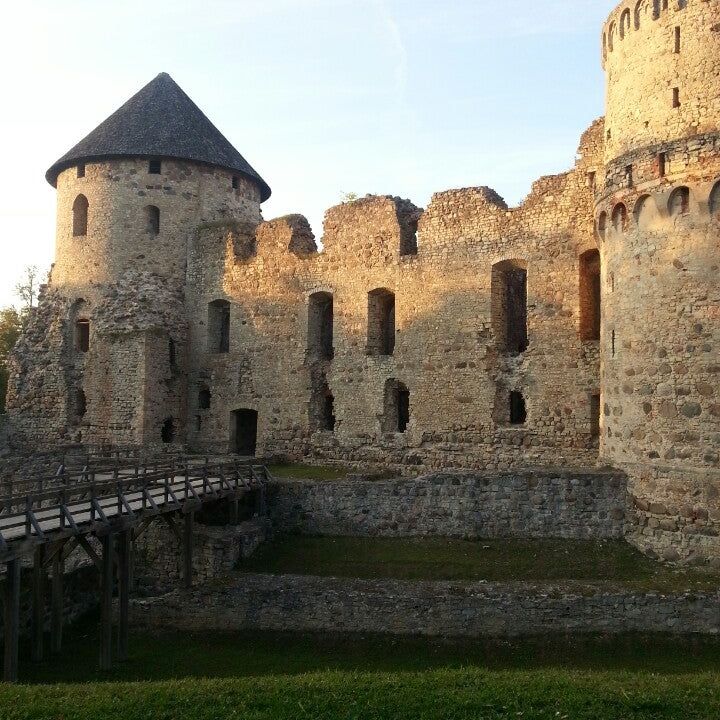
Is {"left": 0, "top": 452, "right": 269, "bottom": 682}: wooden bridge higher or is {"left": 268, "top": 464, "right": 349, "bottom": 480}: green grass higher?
{"left": 268, "top": 464, "right": 349, "bottom": 480}: green grass

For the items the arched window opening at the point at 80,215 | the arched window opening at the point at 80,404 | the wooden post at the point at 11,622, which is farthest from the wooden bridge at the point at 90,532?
the arched window opening at the point at 80,215

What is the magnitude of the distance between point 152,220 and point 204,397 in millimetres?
5558

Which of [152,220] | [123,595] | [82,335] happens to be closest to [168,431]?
[82,335]

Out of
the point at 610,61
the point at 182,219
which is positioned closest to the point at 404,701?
the point at 610,61

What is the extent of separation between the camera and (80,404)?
25188 mm

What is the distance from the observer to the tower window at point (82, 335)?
999 inches

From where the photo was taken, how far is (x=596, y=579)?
44.9ft

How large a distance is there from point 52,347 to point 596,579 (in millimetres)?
18112

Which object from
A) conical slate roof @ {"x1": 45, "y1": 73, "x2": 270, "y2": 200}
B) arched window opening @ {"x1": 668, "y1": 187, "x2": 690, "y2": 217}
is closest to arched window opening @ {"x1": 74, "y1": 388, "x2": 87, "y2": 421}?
conical slate roof @ {"x1": 45, "y1": 73, "x2": 270, "y2": 200}

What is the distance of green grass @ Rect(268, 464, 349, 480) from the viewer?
1989 centimetres

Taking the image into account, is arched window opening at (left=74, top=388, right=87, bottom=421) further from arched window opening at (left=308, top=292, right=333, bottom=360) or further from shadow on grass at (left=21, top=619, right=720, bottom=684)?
shadow on grass at (left=21, top=619, right=720, bottom=684)

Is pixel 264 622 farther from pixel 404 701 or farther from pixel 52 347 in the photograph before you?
pixel 52 347

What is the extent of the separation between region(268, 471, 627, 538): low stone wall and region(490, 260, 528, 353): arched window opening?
4927mm

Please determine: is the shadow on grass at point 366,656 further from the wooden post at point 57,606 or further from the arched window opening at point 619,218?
the arched window opening at point 619,218
